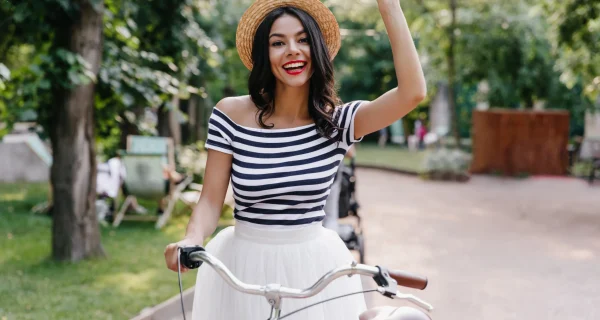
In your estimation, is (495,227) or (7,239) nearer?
(7,239)

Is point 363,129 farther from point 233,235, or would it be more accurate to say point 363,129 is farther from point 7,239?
point 7,239

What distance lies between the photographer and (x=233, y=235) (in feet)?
9.07

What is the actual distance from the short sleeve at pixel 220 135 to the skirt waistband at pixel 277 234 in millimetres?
290

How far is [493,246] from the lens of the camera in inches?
382

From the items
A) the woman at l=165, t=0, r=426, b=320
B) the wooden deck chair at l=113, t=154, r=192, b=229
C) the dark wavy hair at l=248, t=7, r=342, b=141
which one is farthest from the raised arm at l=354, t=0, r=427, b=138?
the wooden deck chair at l=113, t=154, r=192, b=229

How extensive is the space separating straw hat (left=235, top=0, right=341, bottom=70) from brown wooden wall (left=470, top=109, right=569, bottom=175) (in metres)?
19.0

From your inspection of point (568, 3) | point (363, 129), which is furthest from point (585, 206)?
point (363, 129)

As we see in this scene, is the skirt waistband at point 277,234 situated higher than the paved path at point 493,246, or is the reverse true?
the skirt waistband at point 277,234

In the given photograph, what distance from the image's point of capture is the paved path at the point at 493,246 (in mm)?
6766

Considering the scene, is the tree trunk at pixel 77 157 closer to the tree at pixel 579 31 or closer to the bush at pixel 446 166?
the tree at pixel 579 31

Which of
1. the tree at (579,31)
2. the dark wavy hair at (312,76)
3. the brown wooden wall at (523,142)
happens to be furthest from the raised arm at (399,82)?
the brown wooden wall at (523,142)

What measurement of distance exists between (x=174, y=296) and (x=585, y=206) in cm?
1029

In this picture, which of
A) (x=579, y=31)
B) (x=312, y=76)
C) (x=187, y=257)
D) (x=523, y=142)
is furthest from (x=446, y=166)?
(x=187, y=257)

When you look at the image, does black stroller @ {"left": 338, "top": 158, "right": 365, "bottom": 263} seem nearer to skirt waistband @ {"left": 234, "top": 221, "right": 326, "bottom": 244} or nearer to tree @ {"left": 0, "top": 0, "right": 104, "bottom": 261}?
tree @ {"left": 0, "top": 0, "right": 104, "bottom": 261}
